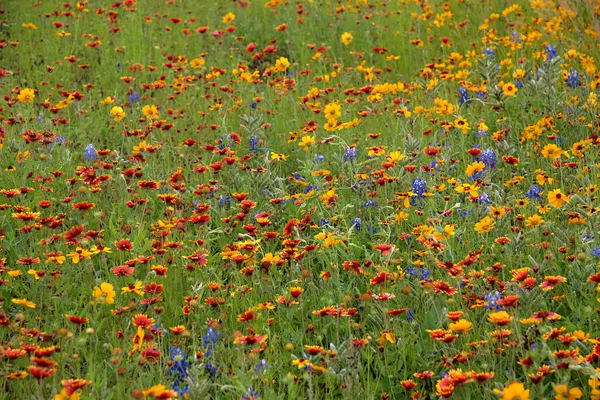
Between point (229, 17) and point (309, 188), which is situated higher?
point (229, 17)

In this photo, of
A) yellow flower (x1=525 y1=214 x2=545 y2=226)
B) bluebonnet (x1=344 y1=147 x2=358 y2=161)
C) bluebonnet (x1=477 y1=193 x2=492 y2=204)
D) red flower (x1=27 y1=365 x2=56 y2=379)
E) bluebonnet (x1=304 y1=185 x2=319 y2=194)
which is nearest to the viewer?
red flower (x1=27 y1=365 x2=56 y2=379)

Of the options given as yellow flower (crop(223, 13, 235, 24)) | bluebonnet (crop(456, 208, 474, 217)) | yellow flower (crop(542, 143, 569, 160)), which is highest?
Answer: yellow flower (crop(223, 13, 235, 24))

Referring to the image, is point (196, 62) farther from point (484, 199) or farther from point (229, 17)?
point (484, 199)

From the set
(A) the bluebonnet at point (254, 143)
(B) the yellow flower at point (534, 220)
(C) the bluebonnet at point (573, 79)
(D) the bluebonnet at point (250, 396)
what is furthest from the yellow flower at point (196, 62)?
(D) the bluebonnet at point (250, 396)

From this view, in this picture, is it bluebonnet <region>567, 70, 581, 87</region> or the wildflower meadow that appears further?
bluebonnet <region>567, 70, 581, 87</region>

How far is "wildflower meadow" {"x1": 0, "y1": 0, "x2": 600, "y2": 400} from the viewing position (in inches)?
91.4

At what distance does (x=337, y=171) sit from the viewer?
4203 mm

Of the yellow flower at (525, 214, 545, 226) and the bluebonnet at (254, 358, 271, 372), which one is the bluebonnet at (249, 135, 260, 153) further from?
the bluebonnet at (254, 358, 271, 372)

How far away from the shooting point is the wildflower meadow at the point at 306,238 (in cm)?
232

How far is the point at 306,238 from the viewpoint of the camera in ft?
10.9

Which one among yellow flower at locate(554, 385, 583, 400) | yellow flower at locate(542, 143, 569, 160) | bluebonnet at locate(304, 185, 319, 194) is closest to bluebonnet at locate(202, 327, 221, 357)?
yellow flower at locate(554, 385, 583, 400)

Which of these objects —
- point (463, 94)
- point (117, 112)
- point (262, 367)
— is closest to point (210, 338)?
point (262, 367)

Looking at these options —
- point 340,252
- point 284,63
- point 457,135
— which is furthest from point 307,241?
point 284,63

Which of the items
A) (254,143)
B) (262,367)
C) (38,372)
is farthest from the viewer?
(254,143)
